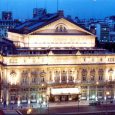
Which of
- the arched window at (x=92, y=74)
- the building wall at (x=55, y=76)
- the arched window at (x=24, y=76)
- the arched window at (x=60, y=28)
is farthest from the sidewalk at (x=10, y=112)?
the arched window at (x=60, y=28)

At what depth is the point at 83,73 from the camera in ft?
300

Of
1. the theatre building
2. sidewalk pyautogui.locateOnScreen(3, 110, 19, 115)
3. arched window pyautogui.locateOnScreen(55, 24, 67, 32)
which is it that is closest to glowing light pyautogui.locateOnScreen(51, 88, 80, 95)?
the theatre building

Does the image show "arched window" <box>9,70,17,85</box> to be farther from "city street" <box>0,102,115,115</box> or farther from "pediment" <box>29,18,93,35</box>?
"pediment" <box>29,18,93,35</box>

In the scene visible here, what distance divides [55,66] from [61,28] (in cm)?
866

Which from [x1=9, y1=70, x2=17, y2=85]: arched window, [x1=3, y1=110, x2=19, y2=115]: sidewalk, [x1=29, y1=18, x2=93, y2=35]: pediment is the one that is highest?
[x1=29, y1=18, x2=93, y2=35]: pediment

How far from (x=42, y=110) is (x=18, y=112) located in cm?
A: 409

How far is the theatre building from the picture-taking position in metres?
88.0

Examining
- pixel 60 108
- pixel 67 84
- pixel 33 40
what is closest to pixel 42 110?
pixel 60 108

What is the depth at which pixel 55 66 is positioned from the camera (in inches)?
3533

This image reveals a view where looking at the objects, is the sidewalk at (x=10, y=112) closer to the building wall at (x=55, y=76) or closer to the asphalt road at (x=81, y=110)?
the asphalt road at (x=81, y=110)

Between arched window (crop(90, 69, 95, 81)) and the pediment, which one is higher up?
the pediment

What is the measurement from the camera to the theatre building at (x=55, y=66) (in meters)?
88.0

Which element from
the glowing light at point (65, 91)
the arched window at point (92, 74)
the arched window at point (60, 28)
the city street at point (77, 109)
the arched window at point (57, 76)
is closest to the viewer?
the city street at point (77, 109)

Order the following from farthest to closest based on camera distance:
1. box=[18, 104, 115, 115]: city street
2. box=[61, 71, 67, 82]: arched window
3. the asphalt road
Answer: box=[61, 71, 67, 82]: arched window, box=[18, 104, 115, 115]: city street, the asphalt road
